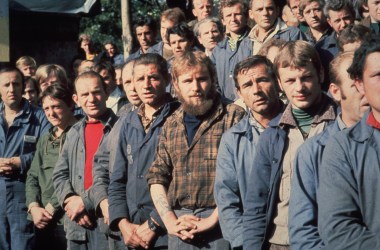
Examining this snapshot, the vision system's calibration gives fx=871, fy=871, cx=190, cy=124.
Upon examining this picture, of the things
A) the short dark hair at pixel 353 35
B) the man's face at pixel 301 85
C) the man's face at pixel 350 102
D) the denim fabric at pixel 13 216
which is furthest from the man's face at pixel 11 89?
the man's face at pixel 350 102

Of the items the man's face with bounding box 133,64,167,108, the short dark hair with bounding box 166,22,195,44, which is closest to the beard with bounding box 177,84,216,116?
the man's face with bounding box 133,64,167,108

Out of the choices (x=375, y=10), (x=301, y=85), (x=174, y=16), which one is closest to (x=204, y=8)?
(x=174, y=16)

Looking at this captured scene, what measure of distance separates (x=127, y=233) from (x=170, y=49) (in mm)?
4126

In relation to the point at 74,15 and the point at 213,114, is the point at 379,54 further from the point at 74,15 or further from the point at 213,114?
the point at 74,15

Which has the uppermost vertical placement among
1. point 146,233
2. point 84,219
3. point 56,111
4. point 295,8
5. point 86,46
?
point 295,8

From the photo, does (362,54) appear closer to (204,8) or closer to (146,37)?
(204,8)

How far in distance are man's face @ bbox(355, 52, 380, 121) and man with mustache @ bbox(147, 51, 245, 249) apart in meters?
2.31

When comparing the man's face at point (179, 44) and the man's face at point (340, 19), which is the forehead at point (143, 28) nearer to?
the man's face at point (179, 44)

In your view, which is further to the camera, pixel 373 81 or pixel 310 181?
pixel 310 181

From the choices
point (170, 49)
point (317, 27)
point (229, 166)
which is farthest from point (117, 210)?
point (170, 49)

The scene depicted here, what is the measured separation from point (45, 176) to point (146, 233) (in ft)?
7.92

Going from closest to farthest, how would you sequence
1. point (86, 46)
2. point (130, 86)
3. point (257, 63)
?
point (257, 63) < point (130, 86) < point (86, 46)

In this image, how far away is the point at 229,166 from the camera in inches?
222

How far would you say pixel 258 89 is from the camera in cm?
570
